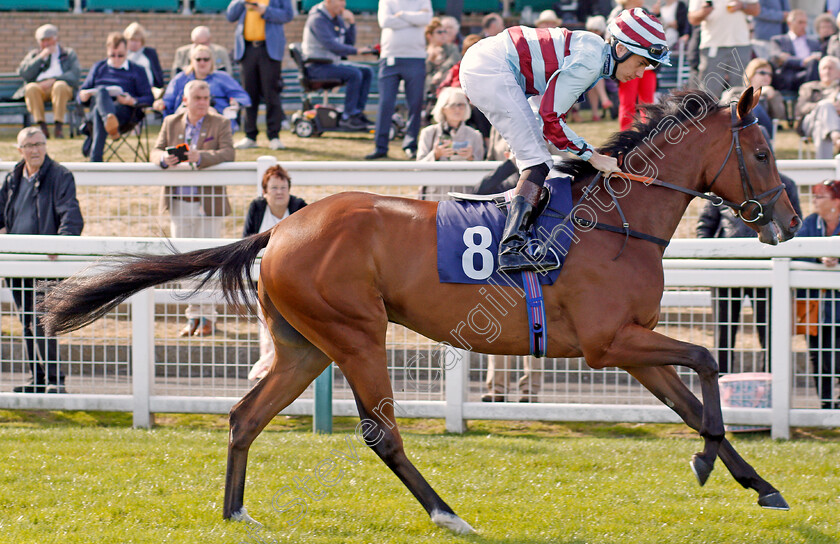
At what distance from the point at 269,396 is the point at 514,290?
3.79 ft

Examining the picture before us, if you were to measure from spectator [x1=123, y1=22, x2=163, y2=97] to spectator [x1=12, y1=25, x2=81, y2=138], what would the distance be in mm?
1707

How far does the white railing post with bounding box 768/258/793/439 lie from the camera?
573 cm

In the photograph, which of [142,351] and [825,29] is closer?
[142,351]

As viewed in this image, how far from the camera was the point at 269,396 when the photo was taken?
181 inches

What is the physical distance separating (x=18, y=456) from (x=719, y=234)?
14.1 feet

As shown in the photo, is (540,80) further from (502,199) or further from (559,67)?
(502,199)

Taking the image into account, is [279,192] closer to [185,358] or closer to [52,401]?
[185,358]

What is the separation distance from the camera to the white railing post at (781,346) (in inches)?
226

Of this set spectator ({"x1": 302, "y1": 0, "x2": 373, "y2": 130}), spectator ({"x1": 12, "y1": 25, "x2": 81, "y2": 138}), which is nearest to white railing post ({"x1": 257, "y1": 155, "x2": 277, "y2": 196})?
spectator ({"x1": 302, "y1": 0, "x2": 373, "y2": 130})

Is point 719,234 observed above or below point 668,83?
below

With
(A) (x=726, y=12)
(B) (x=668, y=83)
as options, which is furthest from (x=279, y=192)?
(B) (x=668, y=83)

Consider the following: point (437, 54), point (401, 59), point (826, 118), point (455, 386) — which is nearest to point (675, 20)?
point (437, 54)

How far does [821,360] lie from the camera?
581cm

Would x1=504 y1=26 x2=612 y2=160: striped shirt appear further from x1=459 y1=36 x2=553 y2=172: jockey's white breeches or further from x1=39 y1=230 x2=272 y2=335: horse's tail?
x1=39 y1=230 x2=272 y2=335: horse's tail
